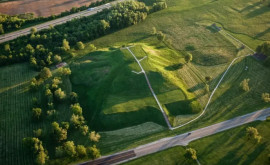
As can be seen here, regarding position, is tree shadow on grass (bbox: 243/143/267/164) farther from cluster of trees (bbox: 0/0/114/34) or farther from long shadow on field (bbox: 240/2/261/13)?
cluster of trees (bbox: 0/0/114/34)

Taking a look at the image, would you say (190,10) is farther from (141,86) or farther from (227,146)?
(227,146)

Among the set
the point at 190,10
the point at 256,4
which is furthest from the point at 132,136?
the point at 256,4

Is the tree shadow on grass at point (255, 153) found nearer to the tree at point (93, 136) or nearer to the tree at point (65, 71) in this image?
the tree at point (93, 136)

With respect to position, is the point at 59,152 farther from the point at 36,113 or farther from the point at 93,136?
the point at 36,113

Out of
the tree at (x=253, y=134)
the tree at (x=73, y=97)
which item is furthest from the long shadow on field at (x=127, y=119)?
the tree at (x=253, y=134)

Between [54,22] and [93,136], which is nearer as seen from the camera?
[93,136]

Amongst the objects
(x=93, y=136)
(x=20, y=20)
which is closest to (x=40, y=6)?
(x=20, y=20)
